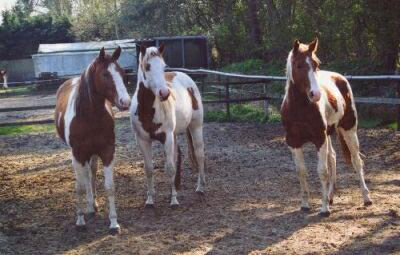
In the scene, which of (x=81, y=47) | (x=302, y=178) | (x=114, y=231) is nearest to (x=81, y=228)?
(x=114, y=231)

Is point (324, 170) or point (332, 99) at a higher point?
point (332, 99)

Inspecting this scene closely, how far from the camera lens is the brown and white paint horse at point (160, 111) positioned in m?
5.18

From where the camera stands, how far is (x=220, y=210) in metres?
5.47

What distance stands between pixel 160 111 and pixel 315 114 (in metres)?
1.66

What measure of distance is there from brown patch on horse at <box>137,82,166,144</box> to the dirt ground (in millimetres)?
932

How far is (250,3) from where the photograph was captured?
2025cm

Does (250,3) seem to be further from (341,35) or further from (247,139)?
(247,139)

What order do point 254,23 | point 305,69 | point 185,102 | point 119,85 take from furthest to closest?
point 254,23 < point 185,102 < point 305,69 < point 119,85

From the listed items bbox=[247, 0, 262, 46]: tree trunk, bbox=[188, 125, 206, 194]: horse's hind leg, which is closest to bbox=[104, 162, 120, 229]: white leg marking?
bbox=[188, 125, 206, 194]: horse's hind leg

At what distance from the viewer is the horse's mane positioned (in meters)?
4.92

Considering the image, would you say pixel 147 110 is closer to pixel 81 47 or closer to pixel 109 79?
pixel 109 79

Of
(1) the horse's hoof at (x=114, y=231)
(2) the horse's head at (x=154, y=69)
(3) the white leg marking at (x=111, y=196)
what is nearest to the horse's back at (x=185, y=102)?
(2) the horse's head at (x=154, y=69)

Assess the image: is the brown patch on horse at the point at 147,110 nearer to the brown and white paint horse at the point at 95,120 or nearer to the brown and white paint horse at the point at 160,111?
the brown and white paint horse at the point at 160,111

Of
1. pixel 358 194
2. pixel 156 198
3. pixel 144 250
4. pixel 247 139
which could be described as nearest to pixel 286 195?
pixel 358 194
